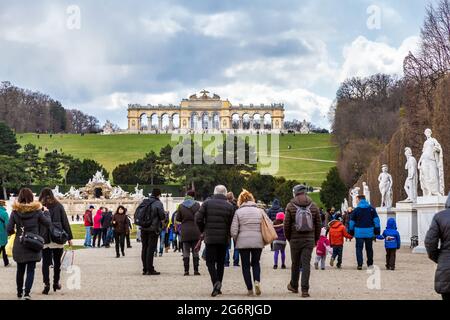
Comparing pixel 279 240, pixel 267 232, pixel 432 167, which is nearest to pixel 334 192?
pixel 432 167

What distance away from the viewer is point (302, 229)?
460 inches

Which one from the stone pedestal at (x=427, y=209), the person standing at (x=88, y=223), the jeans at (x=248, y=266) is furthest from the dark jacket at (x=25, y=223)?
the person standing at (x=88, y=223)

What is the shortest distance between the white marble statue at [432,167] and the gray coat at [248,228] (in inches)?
429

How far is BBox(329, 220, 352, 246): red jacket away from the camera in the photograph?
55.1 feet

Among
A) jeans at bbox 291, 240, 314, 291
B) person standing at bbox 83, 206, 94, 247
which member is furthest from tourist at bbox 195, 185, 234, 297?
person standing at bbox 83, 206, 94, 247

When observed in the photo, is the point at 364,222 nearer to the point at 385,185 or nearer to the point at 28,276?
the point at 28,276

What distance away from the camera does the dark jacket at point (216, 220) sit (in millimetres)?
12094

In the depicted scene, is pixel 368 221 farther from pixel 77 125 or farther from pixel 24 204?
pixel 77 125

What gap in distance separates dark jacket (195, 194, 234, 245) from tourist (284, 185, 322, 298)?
2.95 feet

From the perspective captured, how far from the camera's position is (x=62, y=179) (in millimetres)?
83500

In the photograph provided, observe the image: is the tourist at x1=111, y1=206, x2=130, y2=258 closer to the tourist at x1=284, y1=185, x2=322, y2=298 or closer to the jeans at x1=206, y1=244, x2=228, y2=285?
the jeans at x1=206, y1=244, x2=228, y2=285
